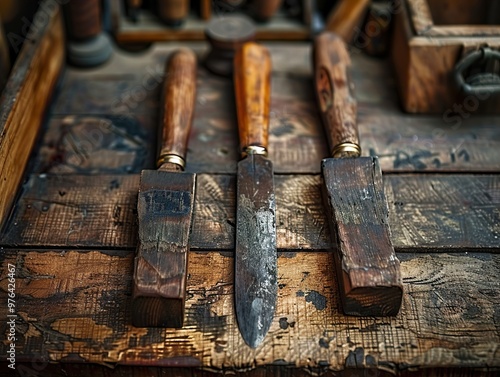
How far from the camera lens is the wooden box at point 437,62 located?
146 cm

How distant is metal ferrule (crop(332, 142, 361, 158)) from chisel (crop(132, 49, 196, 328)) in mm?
297

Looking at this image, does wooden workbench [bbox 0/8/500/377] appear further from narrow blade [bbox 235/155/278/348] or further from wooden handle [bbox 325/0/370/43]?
wooden handle [bbox 325/0/370/43]

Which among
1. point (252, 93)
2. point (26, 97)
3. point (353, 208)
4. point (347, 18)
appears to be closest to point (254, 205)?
point (353, 208)

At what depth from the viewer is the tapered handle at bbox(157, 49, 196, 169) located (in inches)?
53.7

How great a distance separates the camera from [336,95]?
1.47 m

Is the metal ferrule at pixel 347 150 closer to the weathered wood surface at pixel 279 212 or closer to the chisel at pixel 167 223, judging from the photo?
the weathered wood surface at pixel 279 212

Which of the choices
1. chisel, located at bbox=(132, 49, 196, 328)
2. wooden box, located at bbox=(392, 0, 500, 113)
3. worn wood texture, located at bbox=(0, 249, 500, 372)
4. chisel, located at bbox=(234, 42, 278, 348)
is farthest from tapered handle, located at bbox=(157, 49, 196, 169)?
wooden box, located at bbox=(392, 0, 500, 113)

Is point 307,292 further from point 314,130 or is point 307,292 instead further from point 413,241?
point 314,130

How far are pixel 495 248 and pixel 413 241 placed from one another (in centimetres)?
14

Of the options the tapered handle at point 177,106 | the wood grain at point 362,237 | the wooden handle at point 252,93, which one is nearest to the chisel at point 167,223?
the tapered handle at point 177,106

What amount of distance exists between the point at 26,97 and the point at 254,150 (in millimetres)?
473

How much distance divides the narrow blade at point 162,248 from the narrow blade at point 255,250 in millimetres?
94

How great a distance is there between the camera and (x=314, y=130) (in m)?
1.50

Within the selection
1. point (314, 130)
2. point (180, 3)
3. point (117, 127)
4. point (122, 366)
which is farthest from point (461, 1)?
point (122, 366)
